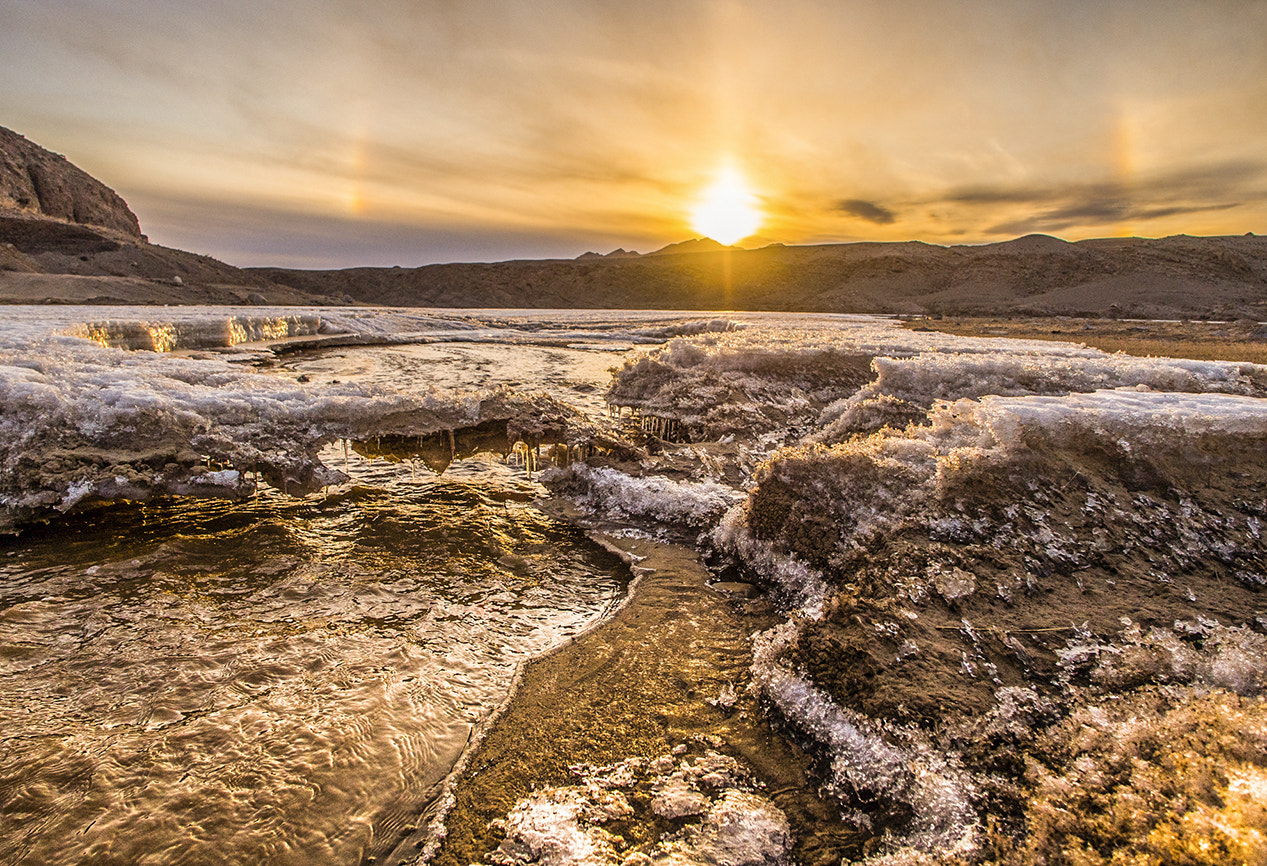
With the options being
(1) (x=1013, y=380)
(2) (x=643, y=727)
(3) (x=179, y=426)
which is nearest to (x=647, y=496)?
(2) (x=643, y=727)

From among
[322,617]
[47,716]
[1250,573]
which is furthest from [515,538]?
[1250,573]

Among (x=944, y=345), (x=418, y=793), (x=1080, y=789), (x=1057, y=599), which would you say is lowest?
(x=418, y=793)

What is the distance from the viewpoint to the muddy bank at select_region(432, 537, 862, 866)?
5.96ft

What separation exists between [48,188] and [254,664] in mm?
91842

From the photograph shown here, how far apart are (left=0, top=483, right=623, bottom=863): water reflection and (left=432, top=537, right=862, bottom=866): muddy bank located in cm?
20

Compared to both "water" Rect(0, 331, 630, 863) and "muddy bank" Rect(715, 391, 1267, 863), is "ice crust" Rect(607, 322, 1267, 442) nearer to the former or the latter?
"muddy bank" Rect(715, 391, 1267, 863)

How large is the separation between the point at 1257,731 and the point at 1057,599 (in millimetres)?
881

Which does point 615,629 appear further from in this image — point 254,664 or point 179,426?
point 179,426

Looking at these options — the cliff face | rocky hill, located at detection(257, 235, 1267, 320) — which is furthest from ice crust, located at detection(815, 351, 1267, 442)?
the cliff face

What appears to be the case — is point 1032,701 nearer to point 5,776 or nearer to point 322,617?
point 322,617

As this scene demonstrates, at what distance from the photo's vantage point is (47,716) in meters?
2.22

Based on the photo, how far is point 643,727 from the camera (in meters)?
2.25

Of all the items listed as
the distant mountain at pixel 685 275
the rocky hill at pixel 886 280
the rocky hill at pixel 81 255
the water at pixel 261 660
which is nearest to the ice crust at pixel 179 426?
the water at pixel 261 660

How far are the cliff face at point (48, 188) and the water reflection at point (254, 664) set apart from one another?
79.9 metres
